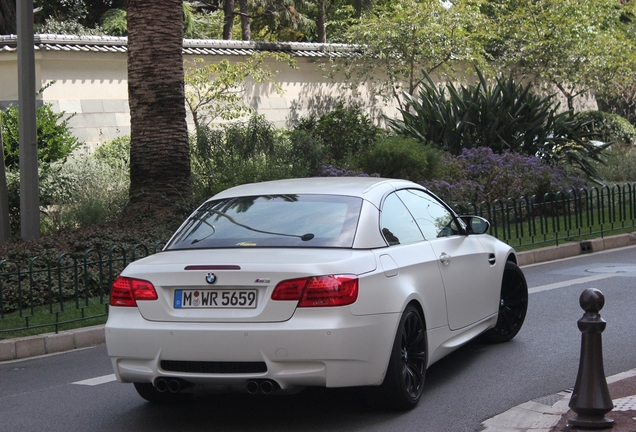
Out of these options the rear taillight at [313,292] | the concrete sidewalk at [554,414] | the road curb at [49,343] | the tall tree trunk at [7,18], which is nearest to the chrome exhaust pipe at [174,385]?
the rear taillight at [313,292]

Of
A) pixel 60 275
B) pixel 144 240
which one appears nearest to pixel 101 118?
pixel 144 240

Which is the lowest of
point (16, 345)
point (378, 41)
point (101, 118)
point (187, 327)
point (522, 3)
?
point (16, 345)

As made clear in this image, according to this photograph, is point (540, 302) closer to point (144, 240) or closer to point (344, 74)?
point (144, 240)

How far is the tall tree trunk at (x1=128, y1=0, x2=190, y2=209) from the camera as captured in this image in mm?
13805

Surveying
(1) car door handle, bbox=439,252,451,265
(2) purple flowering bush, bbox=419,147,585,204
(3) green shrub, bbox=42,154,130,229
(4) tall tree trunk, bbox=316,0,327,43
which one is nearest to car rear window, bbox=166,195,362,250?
(1) car door handle, bbox=439,252,451,265

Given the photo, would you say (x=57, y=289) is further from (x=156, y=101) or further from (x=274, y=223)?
(x=274, y=223)

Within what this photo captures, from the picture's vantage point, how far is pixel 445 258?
6.82 m

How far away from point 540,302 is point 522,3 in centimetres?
2659

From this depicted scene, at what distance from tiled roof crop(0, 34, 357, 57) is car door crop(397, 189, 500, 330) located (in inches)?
529

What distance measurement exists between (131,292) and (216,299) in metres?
0.61

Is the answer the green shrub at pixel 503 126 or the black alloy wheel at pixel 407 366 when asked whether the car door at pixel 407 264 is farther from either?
the green shrub at pixel 503 126

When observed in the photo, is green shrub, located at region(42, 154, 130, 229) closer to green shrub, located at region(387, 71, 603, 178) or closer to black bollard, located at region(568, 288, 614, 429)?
green shrub, located at region(387, 71, 603, 178)

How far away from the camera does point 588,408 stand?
17.0 feet

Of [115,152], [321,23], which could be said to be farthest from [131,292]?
[321,23]
